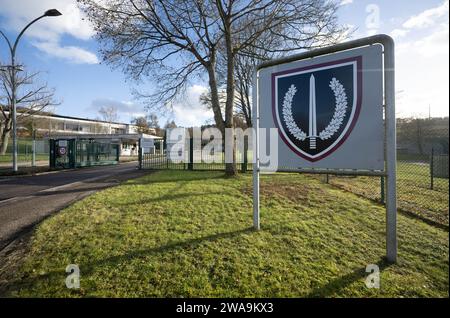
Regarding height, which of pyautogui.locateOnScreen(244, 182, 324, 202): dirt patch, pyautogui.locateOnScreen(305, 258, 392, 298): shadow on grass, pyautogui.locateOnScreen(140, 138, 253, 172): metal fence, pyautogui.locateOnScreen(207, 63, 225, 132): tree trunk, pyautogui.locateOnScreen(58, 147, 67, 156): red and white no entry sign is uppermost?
pyautogui.locateOnScreen(207, 63, 225, 132): tree trunk

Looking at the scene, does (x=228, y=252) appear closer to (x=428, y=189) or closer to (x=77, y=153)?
(x=428, y=189)

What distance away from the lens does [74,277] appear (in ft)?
8.91

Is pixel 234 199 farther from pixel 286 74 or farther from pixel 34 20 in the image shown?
pixel 34 20

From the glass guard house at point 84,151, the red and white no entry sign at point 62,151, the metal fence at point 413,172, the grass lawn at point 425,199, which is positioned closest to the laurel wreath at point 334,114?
the metal fence at point 413,172

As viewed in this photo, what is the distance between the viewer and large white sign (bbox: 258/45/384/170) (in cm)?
338

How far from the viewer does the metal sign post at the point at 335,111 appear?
3250mm

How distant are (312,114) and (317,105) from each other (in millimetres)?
168

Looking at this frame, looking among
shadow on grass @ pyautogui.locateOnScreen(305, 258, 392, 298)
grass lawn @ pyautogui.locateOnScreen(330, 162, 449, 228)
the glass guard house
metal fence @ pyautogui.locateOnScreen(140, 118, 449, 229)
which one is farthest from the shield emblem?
the glass guard house

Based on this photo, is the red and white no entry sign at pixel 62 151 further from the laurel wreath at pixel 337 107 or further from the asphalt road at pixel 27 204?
the laurel wreath at pixel 337 107

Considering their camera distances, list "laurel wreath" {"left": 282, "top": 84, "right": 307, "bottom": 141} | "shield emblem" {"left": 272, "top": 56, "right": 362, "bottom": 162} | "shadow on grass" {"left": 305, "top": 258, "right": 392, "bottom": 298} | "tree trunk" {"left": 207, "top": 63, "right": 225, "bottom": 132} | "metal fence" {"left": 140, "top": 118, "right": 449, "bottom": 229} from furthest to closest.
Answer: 1. "tree trunk" {"left": 207, "top": 63, "right": 225, "bottom": 132}
2. "metal fence" {"left": 140, "top": 118, "right": 449, "bottom": 229}
3. "laurel wreath" {"left": 282, "top": 84, "right": 307, "bottom": 141}
4. "shield emblem" {"left": 272, "top": 56, "right": 362, "bottom": 162}
5. "shadow on grass" {"left": 305, "top": 258, "right": 392, "bottom": 298}

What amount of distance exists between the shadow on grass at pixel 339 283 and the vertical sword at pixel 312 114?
6.50 ft

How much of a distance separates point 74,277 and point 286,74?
14.8ft

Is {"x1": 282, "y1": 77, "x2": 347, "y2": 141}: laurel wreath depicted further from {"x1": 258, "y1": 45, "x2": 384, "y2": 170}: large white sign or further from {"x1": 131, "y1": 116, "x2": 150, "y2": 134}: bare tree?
{"x1": 131, "y1": 116, "x2": 150, "y2": 134}: bare tree

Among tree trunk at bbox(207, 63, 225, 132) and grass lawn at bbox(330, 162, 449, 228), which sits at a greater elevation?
tree trunk at bbox(207, 63, 225, 132)
